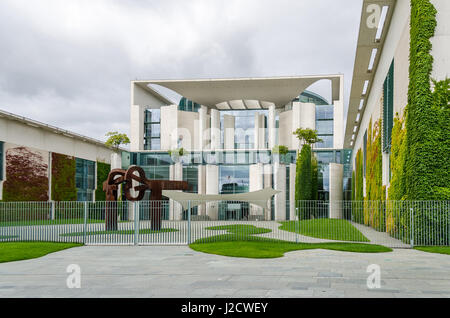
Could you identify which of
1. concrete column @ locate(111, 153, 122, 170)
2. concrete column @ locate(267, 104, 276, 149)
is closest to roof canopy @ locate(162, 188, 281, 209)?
concrete column @ locate(111, 153, 122, 170)

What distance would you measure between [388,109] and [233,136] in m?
35.0

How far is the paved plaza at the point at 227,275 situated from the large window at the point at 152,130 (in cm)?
4407

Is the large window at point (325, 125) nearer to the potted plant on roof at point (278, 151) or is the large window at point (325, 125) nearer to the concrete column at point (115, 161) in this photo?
the potted plant on roof at point (278, 151)

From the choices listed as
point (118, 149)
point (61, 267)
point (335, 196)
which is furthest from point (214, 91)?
point (61, 267)

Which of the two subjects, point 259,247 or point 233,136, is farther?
point 233,136

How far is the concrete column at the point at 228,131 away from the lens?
192ft

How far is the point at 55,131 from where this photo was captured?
47.1m

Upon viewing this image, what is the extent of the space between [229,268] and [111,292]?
4.03 m

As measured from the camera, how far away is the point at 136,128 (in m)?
57.5

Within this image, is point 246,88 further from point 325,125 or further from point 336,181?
point 336,181

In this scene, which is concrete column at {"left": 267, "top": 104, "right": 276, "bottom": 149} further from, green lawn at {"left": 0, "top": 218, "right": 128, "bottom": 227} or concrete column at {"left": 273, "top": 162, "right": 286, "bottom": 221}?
green lawn at {"left": 0, "top": 218, "right": 128, "bottom": 227}

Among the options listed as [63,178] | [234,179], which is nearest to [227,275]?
[234,179]

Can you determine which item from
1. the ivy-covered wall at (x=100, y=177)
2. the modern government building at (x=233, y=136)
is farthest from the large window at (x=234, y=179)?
the ivy-covered wall at (x=100, y=177)
